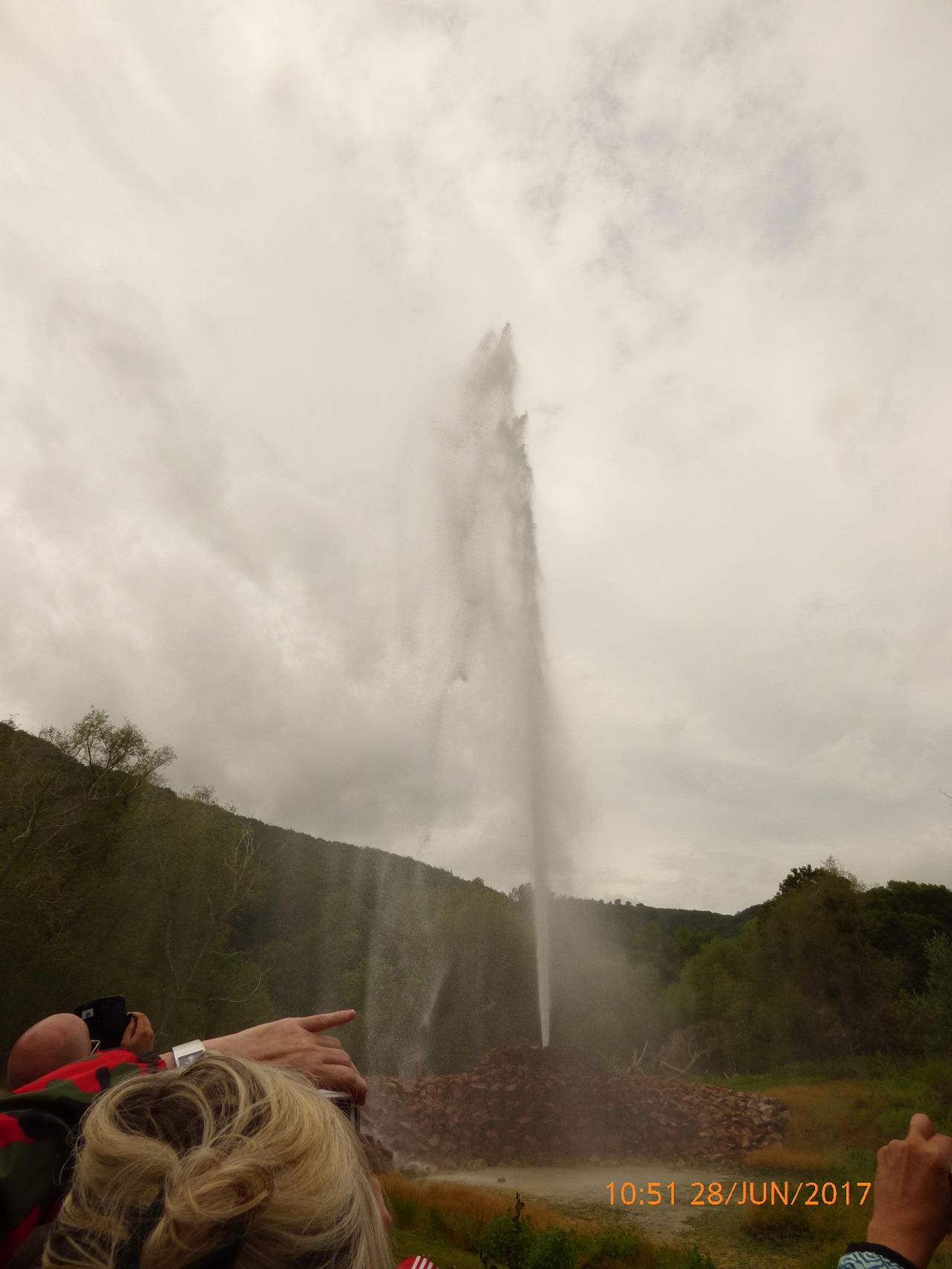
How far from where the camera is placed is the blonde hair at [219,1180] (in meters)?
0.67

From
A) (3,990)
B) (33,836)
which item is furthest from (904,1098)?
(3,990)

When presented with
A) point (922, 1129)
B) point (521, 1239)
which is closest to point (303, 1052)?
point (922, 1129)

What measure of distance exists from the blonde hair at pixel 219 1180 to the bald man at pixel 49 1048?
70 cm

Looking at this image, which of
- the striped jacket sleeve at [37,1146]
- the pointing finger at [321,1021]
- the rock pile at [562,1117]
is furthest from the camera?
the rock pile at [562,1117]

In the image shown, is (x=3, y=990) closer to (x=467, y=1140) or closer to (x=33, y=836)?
(x=33, y=836)

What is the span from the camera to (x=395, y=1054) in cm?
1642

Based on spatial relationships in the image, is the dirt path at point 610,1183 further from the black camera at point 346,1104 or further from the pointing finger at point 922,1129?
the black camera at point 346,1104

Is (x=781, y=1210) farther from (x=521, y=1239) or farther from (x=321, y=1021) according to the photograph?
(x=321, y=1021)

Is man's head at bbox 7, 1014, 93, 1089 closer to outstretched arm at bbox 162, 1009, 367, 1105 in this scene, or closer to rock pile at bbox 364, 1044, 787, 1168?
outstretched arm at bbox 162, 1009, 367, 1105

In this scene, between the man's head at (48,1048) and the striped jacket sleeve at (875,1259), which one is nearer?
the striped jacket sleeve at (875,1259)

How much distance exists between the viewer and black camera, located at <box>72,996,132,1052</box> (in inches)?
58.2

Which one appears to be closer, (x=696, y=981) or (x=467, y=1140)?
(x=467, y=1140)

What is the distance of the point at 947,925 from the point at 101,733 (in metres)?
21.6
